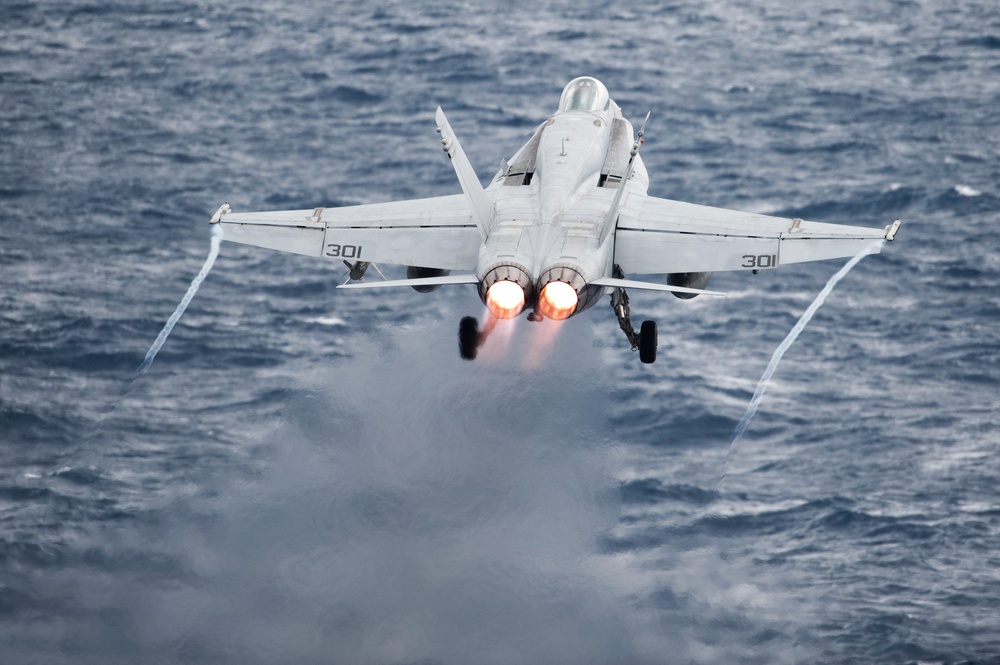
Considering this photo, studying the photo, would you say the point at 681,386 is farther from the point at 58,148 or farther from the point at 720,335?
the point at 58,148

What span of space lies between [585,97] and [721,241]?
14105mm

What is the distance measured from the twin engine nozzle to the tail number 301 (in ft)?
22.4

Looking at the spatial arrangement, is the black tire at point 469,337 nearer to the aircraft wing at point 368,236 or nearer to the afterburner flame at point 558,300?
the aircraft wing at point 368,236

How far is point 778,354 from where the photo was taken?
286ft

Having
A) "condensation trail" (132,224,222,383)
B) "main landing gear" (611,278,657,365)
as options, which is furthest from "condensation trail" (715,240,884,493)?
"condensation trail" (132,224,222,383)

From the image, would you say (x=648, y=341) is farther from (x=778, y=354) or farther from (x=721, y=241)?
(x=778, y=354)

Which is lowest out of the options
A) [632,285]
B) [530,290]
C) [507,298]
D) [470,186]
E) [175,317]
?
[175,317]

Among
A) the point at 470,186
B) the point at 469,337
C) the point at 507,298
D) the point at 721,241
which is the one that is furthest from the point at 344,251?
the point at 721,241

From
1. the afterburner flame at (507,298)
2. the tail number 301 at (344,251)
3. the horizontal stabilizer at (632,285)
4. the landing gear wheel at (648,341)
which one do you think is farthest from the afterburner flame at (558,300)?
the tail number 301 at (344,251)

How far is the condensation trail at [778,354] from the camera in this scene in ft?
274

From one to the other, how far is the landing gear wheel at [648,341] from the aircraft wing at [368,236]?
7409 millimetres

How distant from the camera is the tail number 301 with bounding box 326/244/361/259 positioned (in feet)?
194

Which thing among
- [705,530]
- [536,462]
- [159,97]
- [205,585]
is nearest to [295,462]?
[205,585]

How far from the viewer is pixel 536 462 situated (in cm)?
7888
